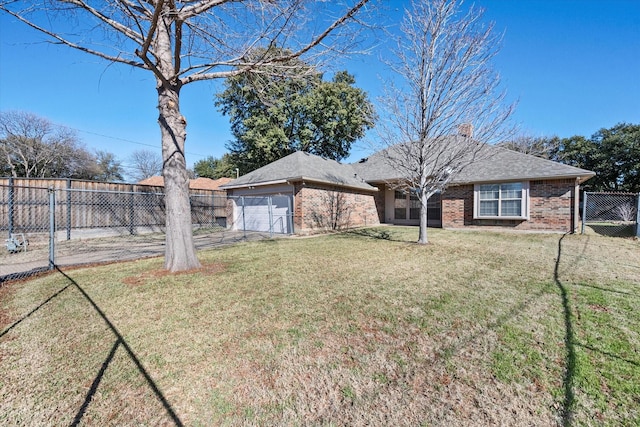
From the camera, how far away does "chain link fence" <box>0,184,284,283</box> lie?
250 inches

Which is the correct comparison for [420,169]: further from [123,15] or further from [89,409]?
[89,409]

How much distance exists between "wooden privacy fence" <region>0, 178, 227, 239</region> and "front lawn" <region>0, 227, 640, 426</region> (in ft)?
15.3

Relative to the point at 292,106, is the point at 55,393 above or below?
below

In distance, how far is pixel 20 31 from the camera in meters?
4.44

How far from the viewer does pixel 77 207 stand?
10.5m

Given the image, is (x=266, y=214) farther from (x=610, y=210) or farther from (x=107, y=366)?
→ (x=610, y=210)

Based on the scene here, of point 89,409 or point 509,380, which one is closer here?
point 89,409

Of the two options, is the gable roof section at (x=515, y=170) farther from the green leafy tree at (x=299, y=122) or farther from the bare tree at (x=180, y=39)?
the green leafy tree at (x=299, y=122)

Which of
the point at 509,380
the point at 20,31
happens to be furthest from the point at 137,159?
the point at 509,380

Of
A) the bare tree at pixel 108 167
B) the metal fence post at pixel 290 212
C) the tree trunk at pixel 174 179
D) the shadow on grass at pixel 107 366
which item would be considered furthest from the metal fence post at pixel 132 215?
the bare tree at pixel 108 167

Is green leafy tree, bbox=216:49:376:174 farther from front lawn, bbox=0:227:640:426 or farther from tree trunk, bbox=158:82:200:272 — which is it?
front lawn, bbox=0:227:640:426

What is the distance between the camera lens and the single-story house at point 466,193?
1055 cm

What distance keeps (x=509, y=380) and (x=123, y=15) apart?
7.38 meters

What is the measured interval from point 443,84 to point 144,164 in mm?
45572
